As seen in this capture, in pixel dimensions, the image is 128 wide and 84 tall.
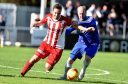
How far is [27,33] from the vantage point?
38.1m

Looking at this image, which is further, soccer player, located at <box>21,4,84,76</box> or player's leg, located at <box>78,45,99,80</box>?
player's leg, located at <box>78,45,99,80</box>

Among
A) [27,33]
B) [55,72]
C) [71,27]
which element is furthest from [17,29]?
[71,27]

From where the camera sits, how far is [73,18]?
37.3 m

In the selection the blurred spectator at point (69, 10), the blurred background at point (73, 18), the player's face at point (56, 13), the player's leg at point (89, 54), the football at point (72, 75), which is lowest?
the blurred background at point (73, 18)

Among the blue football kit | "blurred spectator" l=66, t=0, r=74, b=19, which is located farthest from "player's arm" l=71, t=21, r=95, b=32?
"blurred spectator" l=66, t=0, r=74, b=19

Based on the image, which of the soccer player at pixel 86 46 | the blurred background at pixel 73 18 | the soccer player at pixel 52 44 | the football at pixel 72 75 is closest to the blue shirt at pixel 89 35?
the soccer player at pixel 86 46

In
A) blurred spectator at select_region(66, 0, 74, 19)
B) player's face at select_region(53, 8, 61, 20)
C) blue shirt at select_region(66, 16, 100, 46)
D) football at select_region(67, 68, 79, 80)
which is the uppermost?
player's face at select_region(53, 8, 61, 20)

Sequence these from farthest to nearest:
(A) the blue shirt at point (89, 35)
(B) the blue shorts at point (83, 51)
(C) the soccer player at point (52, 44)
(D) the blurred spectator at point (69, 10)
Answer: (D) the blurred spectator at point (69, 10), (B) the blue shorts at point (83, 51), (A) the blue shirt at point (89, 35), (C) the soccer player at point (52, 44)

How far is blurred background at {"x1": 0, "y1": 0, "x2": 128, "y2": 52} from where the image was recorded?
122 feet

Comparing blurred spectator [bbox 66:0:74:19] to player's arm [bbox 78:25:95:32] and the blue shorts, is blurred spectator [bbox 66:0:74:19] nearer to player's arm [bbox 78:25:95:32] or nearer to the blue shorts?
the blue shorts

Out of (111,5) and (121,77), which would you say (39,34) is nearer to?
(111,5)

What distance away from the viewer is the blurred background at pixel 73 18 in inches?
1460

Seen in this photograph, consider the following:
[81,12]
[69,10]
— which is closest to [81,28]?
[81,12]

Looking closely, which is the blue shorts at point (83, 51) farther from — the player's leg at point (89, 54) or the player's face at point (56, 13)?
the player's face at point (56, 13)
